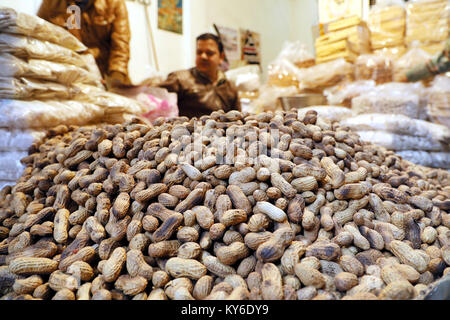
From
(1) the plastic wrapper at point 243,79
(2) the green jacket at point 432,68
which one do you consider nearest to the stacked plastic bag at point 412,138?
(2) the green jacket at point 432,68

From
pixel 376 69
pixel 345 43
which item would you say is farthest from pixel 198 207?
pixel 345 43

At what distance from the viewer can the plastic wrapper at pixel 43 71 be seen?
1.02m

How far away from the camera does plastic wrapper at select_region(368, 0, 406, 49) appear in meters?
2.19

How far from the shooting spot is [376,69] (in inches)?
83.7

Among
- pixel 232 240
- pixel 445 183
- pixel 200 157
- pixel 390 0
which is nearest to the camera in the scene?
pixel 232 240

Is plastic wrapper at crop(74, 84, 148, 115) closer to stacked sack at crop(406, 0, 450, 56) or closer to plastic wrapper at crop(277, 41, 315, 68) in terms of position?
plastic wrapper at crop(277, 41, 315, 68)

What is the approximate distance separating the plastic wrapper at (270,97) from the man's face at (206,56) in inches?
14.1

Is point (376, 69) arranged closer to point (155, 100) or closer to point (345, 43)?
point (345, 43)

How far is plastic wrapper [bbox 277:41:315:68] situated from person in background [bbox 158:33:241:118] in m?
0.47

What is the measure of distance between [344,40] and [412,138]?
107cm

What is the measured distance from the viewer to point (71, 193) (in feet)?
2.54
